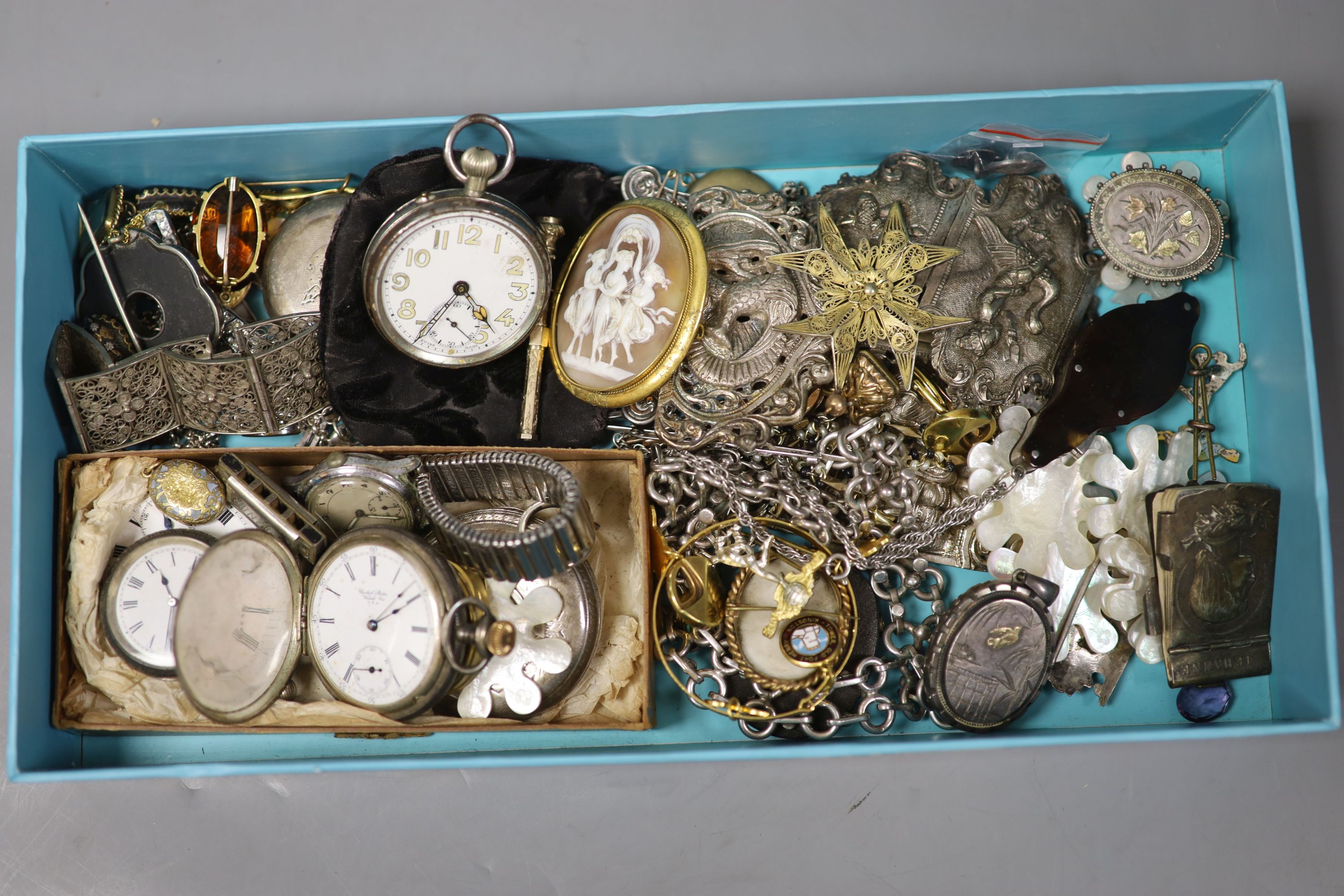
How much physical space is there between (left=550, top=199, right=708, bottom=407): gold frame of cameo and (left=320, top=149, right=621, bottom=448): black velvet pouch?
0.12 meters

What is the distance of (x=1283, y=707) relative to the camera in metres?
2.05

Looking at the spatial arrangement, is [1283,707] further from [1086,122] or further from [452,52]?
[452,52]

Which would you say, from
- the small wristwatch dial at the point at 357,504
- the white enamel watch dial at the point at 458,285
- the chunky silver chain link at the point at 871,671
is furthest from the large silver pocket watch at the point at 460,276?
the chunky silver chain link at the point at 871,671

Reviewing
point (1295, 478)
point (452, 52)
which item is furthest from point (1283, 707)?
point (452, 52)

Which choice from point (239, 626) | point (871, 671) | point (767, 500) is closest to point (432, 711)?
point (239, 626)

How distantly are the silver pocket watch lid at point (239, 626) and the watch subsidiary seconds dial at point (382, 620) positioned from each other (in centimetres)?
6

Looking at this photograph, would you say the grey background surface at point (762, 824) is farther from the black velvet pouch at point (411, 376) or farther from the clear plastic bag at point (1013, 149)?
the black velvet pouch at point (411, 376)

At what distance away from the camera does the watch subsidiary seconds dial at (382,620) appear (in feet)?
5.89

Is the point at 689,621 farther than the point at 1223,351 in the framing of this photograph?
No

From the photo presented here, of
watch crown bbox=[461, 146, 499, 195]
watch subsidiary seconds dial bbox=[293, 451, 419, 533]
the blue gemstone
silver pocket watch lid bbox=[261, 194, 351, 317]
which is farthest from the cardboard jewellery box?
the blue gemstone

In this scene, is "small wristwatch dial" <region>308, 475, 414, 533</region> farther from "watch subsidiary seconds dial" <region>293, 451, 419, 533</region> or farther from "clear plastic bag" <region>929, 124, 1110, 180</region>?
"clear plastic bag" <region>929, 124, 1110, 180</region>

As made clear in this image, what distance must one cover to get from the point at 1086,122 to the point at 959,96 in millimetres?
366

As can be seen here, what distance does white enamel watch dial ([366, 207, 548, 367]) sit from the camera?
2.05 m

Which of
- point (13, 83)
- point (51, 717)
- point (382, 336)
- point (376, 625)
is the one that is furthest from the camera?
point (13, 83)
